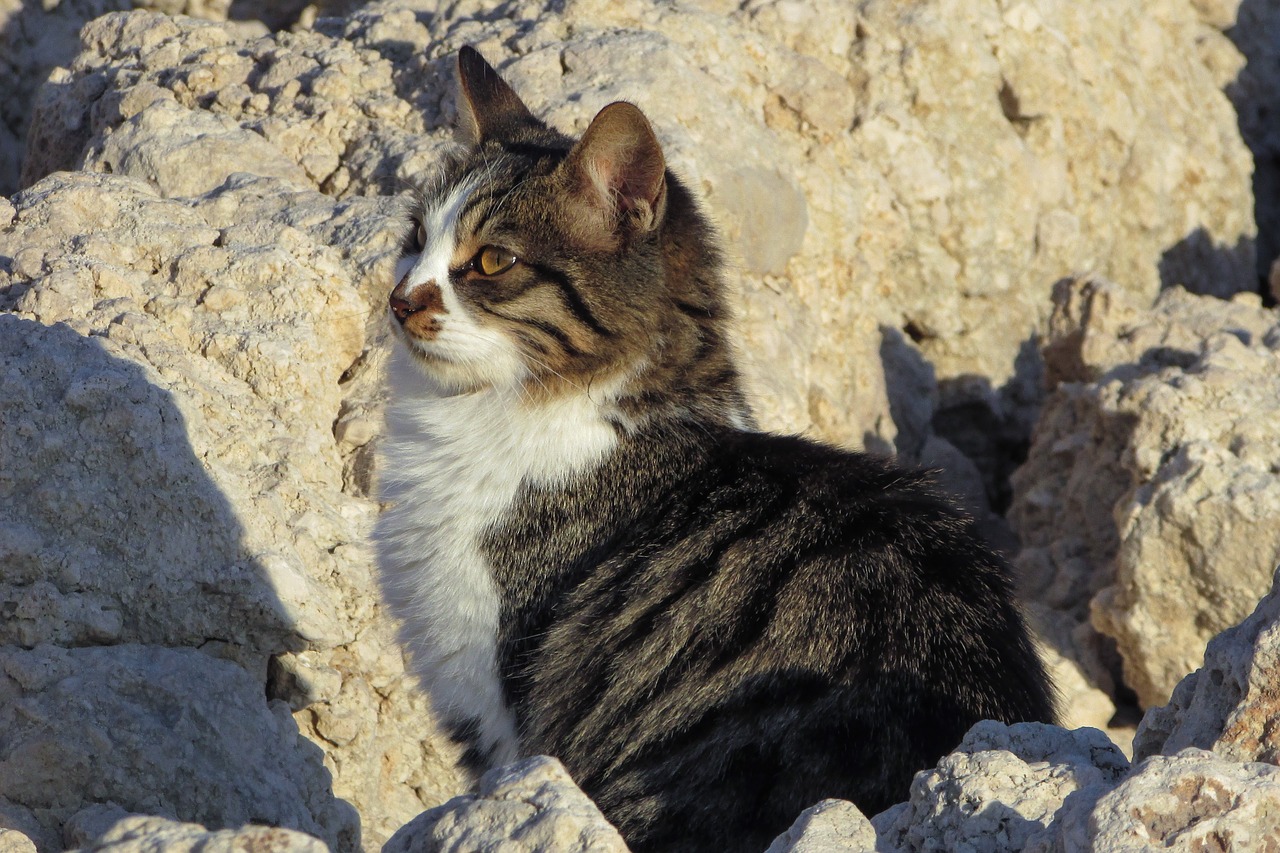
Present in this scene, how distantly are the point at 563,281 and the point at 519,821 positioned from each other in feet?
5.76

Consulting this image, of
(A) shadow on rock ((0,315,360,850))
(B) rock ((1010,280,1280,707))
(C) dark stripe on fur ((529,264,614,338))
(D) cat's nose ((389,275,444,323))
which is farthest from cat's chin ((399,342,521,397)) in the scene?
(B) rock ((1010,280,1280,707))

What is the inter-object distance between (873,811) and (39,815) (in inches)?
72.4

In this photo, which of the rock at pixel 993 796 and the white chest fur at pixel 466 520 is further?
the white chest fur at pixel 466 520

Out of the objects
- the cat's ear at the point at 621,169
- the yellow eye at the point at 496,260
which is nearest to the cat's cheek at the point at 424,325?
the yellow eye at the point at 496,260

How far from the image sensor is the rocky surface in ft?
10.6

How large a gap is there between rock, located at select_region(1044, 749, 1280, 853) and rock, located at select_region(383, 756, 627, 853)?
2.34ft

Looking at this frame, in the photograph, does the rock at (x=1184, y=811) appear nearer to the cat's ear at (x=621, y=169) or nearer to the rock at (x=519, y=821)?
the rock at (x=519, y=821)

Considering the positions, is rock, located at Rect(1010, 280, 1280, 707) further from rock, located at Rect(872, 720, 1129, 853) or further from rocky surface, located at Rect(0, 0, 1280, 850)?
rock, located at Rect(872, 720, 1129, 853)

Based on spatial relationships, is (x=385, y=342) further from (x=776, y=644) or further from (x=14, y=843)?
(x=14, y=843)

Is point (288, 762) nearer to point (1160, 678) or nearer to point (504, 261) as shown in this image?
point (504, 261)

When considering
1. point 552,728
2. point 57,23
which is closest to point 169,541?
point 552,728

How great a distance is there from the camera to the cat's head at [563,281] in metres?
3.45

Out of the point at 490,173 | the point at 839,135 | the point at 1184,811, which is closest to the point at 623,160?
the point at 490,173

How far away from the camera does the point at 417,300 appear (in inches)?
135
